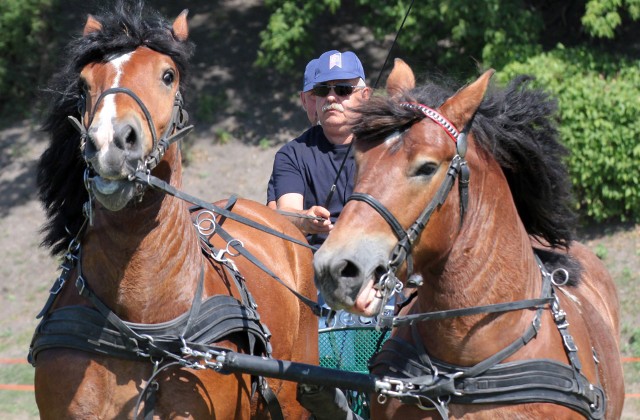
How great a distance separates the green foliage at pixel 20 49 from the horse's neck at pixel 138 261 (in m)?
10.9

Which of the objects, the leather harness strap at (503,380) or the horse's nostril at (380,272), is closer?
the horse's nostril at (380,272)

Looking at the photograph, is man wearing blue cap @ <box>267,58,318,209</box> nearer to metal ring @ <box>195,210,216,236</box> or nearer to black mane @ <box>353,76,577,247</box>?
metal ring @ <box>195,210,216,236</box>

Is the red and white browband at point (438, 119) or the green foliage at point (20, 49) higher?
the red and white browband at point (438, 119)

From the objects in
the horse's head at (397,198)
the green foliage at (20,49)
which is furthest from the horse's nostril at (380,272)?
the green foliage at (20,49)

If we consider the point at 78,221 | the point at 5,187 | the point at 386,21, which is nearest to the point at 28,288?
the point at 5,187

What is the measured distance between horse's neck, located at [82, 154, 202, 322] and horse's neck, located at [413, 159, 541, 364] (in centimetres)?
102

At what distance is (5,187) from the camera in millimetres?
13414

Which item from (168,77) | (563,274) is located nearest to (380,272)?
(563,274)

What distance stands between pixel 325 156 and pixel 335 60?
56 centimetres

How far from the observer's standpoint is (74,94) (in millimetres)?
3863

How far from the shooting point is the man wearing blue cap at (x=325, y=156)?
5.36 metres

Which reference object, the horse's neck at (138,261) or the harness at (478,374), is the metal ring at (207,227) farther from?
the harness at (478,374)

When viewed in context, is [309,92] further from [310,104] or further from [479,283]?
[479,283]

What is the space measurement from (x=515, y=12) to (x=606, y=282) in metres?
7.66
